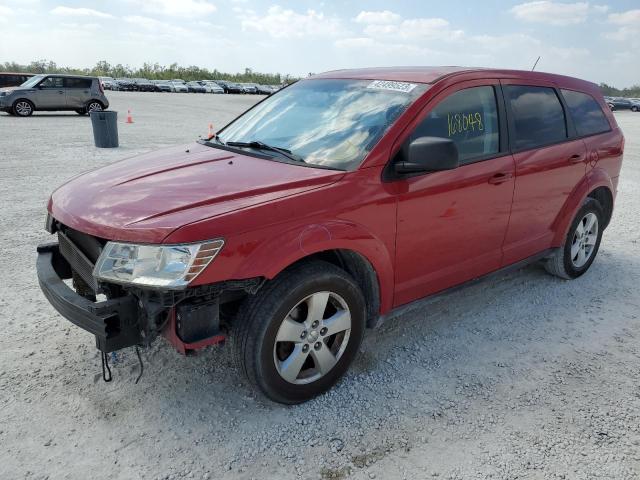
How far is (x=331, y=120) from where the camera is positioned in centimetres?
328

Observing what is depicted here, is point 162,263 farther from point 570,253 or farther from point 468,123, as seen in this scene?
point 570,253

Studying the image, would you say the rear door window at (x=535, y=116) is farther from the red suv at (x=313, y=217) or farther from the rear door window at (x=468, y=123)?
the rear door window at (x=468, y=123)

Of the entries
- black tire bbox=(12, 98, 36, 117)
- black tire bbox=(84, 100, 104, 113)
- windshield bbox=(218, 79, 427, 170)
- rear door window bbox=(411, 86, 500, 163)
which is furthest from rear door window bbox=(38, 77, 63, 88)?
rear door window bbox=(411, 86, 500, 163)

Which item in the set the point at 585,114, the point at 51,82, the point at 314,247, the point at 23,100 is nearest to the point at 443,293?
the point at 314,247

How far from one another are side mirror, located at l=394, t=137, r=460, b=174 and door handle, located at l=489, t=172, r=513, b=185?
70 cm

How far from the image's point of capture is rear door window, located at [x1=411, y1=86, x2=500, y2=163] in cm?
318

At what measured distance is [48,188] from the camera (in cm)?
762

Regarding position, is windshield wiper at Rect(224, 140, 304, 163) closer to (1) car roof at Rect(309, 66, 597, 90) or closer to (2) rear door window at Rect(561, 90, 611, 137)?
(1) car roof at Rect(309, 66, 597, 90)

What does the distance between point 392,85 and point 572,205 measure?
2.05m

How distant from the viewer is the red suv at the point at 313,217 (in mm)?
2416

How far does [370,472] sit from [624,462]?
1257 mm

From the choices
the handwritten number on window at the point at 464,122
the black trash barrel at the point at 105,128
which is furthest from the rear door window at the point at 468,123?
the black trash barrel at the point at 105,128

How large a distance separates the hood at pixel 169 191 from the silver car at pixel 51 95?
17968 mm

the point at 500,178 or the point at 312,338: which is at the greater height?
the point at 500,178
